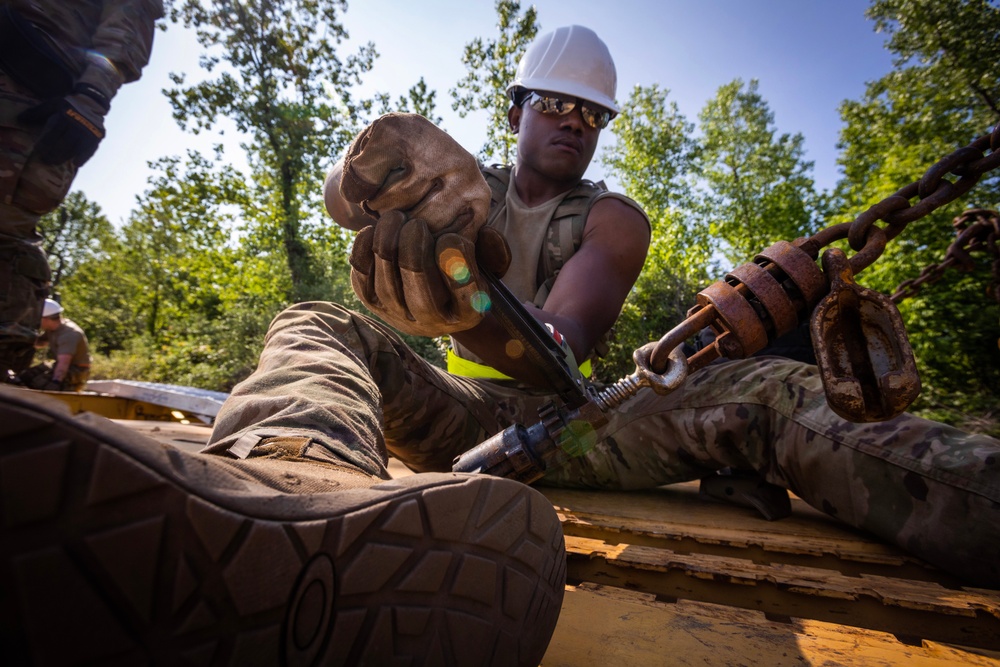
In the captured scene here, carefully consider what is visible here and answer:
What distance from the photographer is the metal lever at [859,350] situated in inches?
40.2

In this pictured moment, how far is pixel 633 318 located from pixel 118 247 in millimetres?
28538

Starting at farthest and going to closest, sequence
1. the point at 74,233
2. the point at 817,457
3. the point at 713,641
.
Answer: the point at 74,233, the point at 817,457, the point at 713,641

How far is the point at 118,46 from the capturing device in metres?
3.67

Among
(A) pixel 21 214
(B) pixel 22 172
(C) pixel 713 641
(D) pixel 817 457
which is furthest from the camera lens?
(A) pixel 21 214

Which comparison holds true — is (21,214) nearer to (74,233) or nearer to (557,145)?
(557,145)

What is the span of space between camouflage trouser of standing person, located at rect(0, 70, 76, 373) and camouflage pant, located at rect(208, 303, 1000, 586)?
10.1 ft

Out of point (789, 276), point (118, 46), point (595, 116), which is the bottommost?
point (789, 276)

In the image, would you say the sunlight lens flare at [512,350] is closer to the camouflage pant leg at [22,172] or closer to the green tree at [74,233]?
the camouflage pant leg at [22,172]

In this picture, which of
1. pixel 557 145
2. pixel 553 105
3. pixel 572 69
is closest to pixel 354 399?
pixel 557 145

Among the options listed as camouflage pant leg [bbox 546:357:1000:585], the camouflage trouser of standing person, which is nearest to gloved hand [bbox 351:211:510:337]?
camouflage pant leg [bbox 546:357:1000:585]

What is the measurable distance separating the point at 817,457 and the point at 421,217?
54.2 inches

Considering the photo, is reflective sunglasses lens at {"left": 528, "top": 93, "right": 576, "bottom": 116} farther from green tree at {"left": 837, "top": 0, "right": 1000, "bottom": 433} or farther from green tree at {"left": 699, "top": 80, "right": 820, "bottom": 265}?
green tree at {"left": 699, "top": 80, "right": 820, "bottom": 265}

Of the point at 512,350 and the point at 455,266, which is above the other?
the point at 455,266

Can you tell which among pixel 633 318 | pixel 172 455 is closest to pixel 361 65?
pixel 633 318
